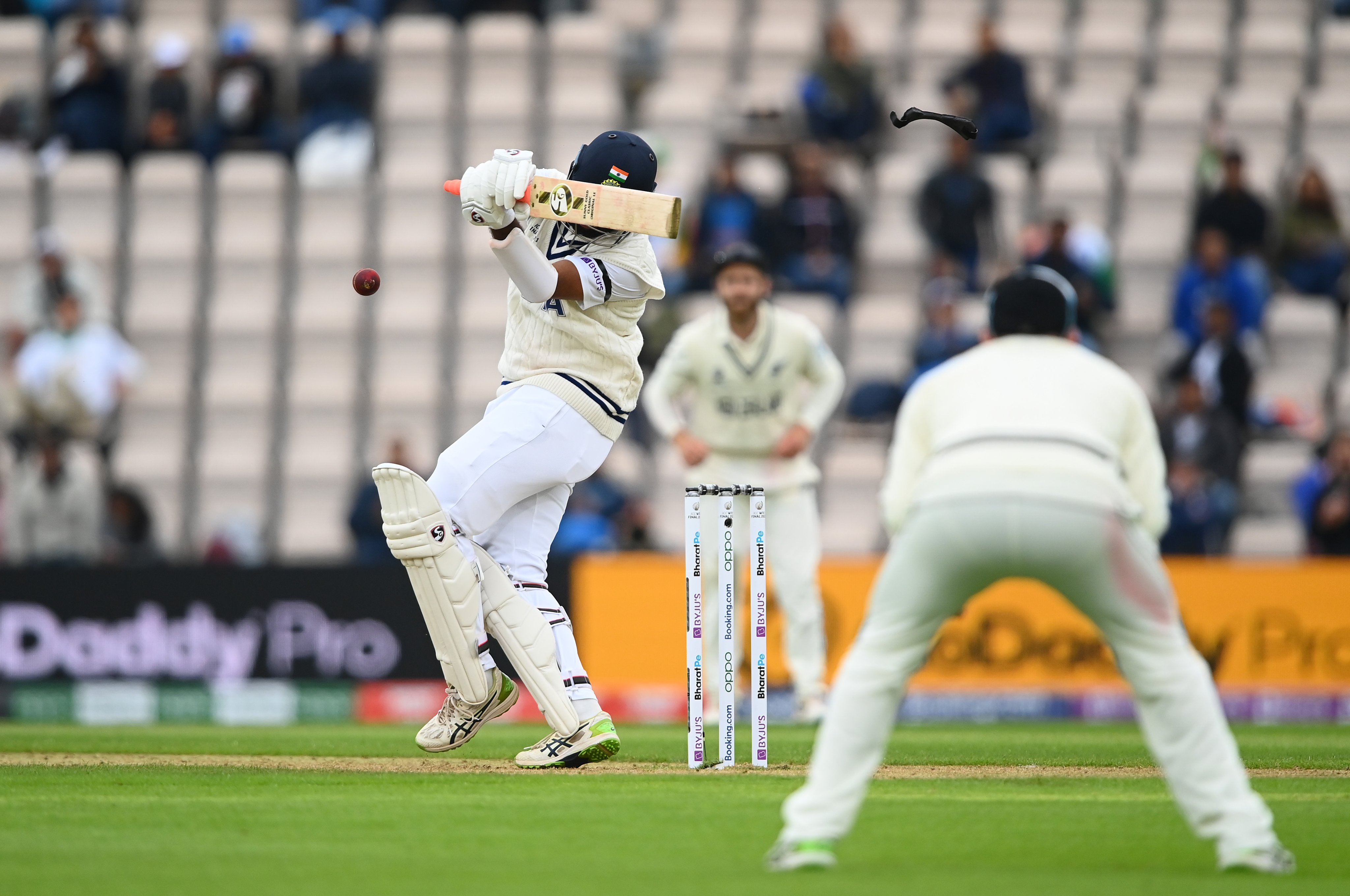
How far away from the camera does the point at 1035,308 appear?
4484 mm

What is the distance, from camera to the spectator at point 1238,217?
14602 millimetres

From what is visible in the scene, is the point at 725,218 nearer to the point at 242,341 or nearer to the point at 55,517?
the point at 242,341

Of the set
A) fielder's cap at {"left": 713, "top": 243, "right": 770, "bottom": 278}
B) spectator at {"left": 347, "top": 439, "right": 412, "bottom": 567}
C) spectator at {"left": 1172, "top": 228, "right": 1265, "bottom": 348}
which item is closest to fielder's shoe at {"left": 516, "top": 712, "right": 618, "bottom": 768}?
fielder's cap at {"left": 713, "top": 243, "right": 770, "bottom": 278}

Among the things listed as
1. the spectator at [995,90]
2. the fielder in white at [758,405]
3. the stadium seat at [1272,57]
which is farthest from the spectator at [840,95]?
the fielder in white at [758,405]

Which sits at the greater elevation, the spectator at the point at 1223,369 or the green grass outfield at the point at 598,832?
the spectator at the point at 1223,369

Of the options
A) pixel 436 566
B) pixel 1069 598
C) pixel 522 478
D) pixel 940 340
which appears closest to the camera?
pixel 1069 598

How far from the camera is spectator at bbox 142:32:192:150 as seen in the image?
52.7 feet

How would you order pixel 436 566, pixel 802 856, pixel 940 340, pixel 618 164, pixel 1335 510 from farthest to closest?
pixel 940 340
pixel 1335 510
pixel 618 164
pixel 436 566
pixel 802 856

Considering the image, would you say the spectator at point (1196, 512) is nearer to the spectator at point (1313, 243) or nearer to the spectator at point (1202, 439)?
the spectator at point (1202, 439)

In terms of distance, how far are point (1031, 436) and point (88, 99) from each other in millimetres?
13524

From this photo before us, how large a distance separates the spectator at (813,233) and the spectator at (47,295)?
17.5 feet

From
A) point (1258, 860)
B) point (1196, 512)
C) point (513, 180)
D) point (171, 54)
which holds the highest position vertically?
point (171, 54)

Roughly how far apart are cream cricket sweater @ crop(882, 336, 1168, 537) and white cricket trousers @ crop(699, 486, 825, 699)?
5.00 metres

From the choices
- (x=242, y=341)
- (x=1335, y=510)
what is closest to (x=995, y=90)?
(x=1335, y=510)
